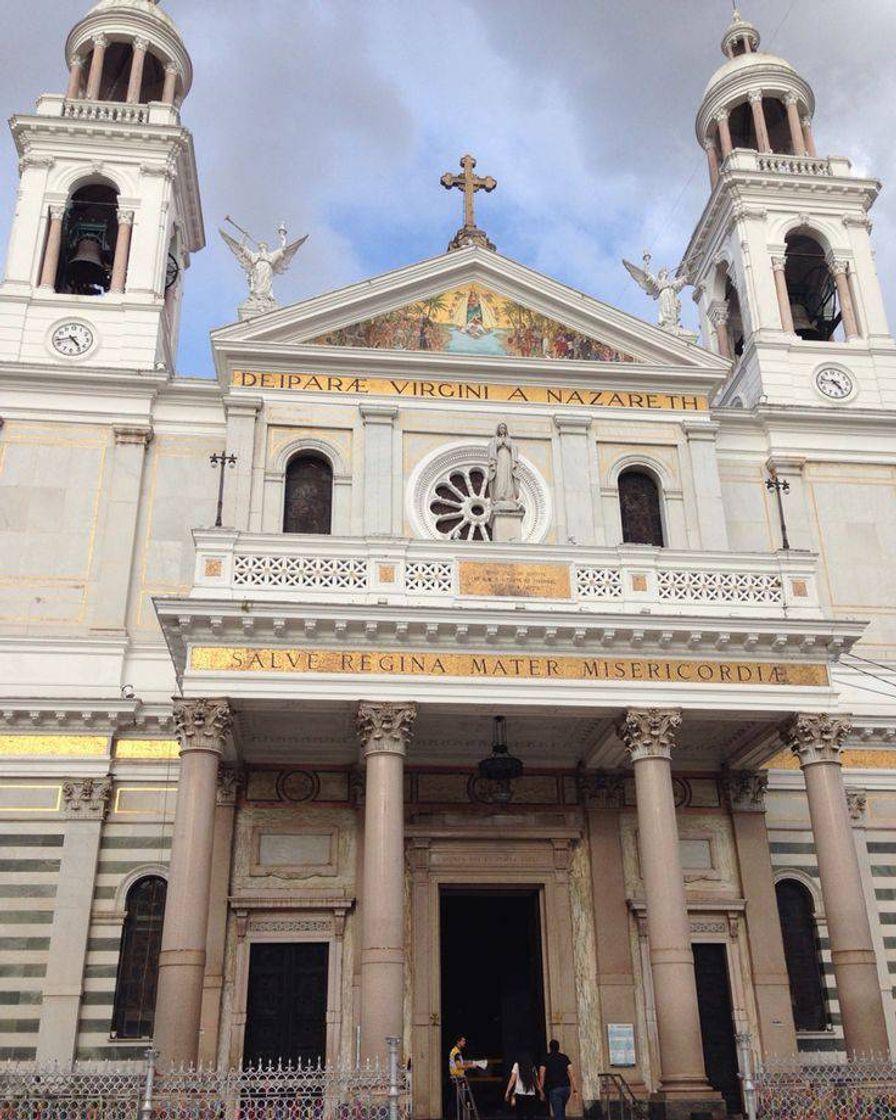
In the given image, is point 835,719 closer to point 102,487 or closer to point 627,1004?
point 627,1004

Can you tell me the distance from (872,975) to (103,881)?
12.5m

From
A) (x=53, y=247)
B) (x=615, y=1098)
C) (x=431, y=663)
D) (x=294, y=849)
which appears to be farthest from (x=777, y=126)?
(x=615, y=1098)

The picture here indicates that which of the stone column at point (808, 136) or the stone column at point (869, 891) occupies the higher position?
the stone column at point (808, 136)

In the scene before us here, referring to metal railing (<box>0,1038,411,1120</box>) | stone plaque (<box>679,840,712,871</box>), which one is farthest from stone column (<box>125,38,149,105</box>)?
metal railing (<box>0,1038,411,1120</box>)

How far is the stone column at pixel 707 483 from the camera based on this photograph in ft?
75.8

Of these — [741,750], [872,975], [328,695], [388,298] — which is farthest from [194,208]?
[872,975]

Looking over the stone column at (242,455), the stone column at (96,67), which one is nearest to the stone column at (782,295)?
the stone column at (242,455)

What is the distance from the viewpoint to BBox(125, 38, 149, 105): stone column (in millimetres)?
28206

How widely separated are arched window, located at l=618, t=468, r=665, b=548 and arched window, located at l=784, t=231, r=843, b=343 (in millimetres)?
7374

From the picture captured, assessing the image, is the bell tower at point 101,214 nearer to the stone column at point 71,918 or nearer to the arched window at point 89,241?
the arched window at point 89,241

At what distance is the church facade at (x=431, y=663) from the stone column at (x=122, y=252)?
97mm

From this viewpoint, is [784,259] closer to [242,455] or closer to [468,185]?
[468,185]

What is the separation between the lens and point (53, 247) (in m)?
26.0

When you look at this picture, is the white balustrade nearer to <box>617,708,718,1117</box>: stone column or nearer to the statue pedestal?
the statue pedestal
